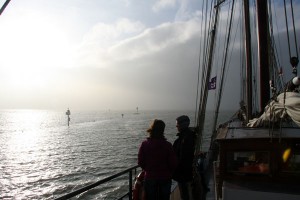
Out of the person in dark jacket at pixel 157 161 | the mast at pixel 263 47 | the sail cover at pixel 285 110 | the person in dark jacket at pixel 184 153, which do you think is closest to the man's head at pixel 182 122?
the person in dark jacket at pixel 184 153

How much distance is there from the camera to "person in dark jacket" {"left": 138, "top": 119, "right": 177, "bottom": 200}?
18.1 ft

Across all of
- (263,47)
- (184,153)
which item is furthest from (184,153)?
(263,47)

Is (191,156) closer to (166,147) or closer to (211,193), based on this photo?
(166,147)

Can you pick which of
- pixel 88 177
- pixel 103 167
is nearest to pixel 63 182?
pixel 88 177

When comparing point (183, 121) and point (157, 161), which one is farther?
point (183, 121)

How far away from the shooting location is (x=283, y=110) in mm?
6289

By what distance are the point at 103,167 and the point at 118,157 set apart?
6.66 meters

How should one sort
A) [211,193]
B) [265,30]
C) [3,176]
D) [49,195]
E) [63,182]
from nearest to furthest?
[211,193]
[265,30]
[49,195]
[63,182]
[3,176]

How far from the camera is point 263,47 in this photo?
1036 centimetres

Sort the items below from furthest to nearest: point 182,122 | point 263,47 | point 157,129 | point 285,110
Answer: point 263,47, point 285,110, point 182,122, point 157,129

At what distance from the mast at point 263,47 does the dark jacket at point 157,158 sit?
5952 millimetres

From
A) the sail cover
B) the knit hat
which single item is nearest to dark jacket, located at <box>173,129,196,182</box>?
the knit hat

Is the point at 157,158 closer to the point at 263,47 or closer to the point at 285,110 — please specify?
the point at 285,110

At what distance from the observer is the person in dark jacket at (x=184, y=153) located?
5.95 m
